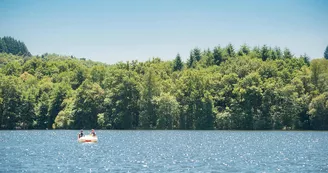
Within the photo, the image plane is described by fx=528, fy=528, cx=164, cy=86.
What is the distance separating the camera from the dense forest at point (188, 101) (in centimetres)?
13375

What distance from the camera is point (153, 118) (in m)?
142

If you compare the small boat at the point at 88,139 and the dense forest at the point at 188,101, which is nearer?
the small boat at the point at 88,139

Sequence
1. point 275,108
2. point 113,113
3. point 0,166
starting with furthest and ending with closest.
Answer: point 113,113 < point 275,108 < point 0,166

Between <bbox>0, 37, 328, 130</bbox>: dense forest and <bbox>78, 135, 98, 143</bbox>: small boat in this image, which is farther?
<bbox>0, 37, 328, 130</bbox>: dense forest

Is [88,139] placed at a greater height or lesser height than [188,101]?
lesser

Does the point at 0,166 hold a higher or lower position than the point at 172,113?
lower

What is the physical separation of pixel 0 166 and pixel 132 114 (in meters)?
97.7

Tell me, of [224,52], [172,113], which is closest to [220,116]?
[172,113]

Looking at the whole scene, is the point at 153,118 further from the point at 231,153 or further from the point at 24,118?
the point at 231,153

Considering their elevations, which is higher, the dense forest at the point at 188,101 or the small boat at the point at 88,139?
the dense forest at the point at 188,101

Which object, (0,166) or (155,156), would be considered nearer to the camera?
(0,166)

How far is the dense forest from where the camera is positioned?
5266 inches

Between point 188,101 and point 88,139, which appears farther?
point 188,101

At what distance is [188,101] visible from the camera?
143 metres
